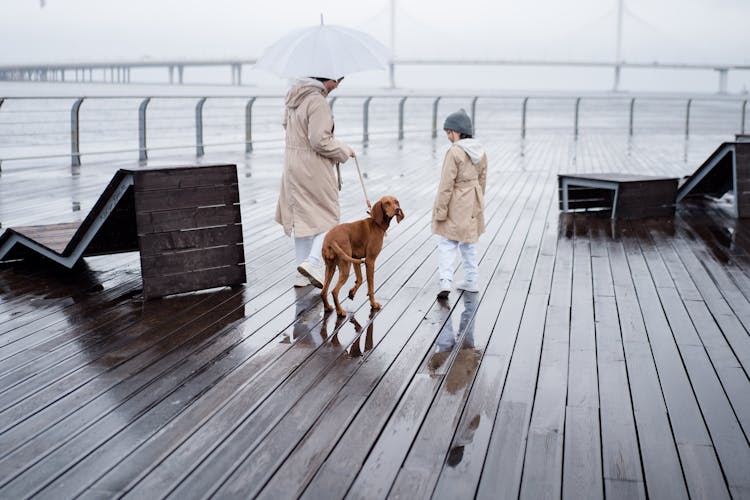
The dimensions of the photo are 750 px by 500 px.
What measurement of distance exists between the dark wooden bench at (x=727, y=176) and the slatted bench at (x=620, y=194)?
0.35 m

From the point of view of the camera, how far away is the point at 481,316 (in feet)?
15.9

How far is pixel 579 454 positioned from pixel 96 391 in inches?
72.7

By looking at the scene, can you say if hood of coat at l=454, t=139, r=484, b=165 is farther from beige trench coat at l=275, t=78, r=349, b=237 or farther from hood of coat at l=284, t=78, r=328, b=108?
hood of coat at l=284, t=78, r=328, b=108

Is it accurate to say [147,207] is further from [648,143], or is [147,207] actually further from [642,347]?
[648,143]

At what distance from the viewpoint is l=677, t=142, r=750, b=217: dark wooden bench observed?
8.52 metres

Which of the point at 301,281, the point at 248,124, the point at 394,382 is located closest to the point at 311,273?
the point at 301,281

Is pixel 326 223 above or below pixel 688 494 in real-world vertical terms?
above

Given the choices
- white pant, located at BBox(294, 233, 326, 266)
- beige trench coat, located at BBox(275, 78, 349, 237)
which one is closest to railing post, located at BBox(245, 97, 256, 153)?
white pant, located at BBox(294, 233, 326, 266)

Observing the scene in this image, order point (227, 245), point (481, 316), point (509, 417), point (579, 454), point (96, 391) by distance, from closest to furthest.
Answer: point (579, 454)
point (509, 417)
point (96, 391)
point (481, 316)
point (227, 245)

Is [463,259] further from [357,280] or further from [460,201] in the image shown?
[357,280]

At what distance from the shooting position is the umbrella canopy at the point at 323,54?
5207 mm

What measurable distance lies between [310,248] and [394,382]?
2097mm

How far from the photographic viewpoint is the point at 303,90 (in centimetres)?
529

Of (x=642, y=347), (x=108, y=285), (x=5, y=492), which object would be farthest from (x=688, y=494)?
(x=108, y=285)
